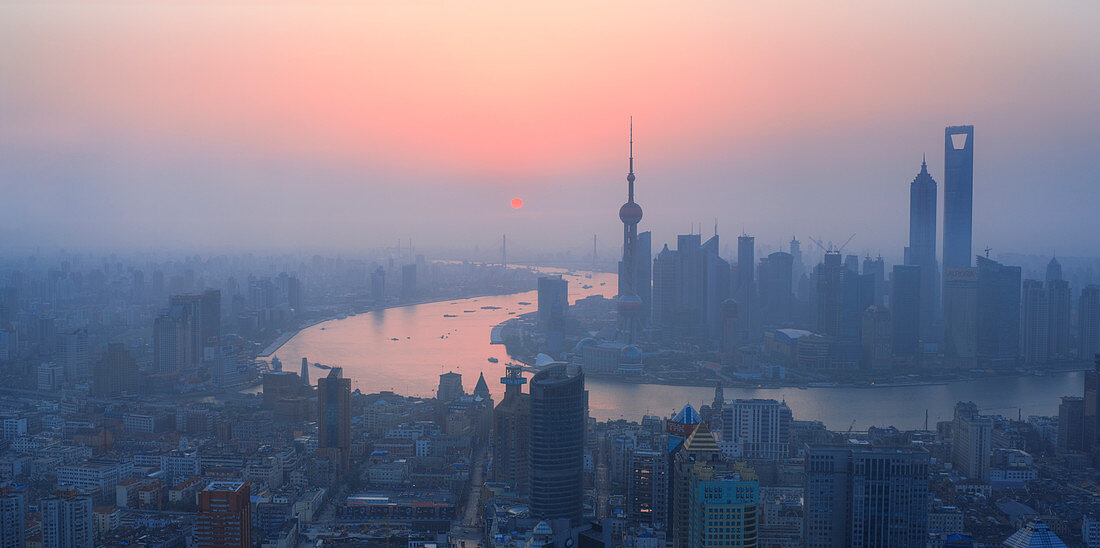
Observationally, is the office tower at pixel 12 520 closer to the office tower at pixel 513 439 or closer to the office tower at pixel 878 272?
the office tower at pixel 513 439

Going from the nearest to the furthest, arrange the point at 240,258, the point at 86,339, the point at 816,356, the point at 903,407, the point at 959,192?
the point at 903,407 < the point at 86,339 < the point at 816,356 < the point at 959,192 < the point at 240,258

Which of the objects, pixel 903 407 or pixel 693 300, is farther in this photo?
pixel 693 300

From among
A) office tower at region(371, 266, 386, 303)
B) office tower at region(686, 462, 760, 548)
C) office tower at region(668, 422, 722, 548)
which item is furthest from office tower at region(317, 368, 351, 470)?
office tower at region(371, 266, 386, 303)

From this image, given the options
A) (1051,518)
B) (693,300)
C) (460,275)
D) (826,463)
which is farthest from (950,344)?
(460,275)

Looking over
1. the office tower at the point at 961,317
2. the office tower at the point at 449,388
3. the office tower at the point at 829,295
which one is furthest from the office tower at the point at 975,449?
the office tower at the point at 829,295

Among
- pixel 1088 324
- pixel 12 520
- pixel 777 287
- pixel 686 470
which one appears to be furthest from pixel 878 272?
pixel 12 520

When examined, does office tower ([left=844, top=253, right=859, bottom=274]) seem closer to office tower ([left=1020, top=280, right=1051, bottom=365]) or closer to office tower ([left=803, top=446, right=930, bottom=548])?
office tower ([left=1020, top=280, right=1051, bottom=365])

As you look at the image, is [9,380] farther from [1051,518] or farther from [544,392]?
[1051,518]
